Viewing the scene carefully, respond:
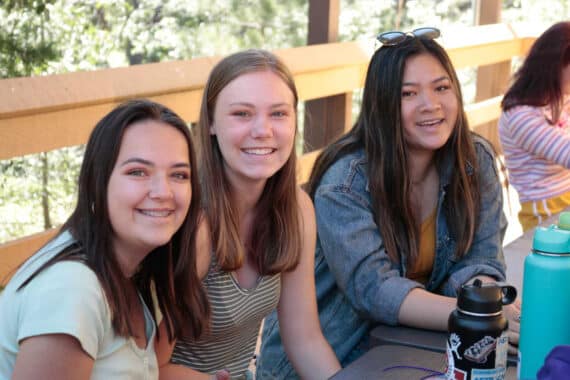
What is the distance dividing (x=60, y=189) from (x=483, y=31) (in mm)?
3078

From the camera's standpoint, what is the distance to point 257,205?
6.94ft

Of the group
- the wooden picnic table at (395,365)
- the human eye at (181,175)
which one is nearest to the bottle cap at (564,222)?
the wooden picnic table at (395,365)

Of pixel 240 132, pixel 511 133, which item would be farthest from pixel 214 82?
pixel 511 133

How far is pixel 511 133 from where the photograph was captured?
11.7ft

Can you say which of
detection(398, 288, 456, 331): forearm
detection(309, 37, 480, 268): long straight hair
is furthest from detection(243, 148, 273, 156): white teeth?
detection(398, 288, 456, 331): forearm

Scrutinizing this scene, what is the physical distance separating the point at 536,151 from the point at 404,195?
146cm

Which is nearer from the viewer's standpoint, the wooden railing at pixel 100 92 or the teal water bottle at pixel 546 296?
the teal water bottle at pixel 546 296

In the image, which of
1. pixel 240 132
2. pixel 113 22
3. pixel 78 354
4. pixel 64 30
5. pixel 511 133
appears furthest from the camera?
pixel 113 22

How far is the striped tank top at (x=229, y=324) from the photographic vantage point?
6.52 ft

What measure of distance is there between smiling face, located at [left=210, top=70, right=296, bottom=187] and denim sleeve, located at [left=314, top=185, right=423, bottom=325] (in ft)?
0.77

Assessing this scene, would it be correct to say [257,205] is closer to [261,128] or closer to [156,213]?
[261,128]

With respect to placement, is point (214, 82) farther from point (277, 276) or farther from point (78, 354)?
point (78, 354)

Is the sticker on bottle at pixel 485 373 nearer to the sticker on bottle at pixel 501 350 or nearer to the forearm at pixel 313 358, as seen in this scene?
the sticker on bottle at pixel 501 350

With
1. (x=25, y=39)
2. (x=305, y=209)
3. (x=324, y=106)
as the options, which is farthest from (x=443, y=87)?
(x=25, y=39)
